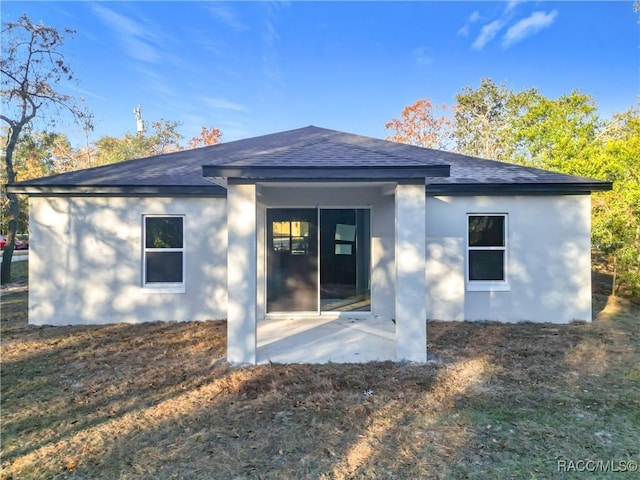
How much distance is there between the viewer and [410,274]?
17.9 ft

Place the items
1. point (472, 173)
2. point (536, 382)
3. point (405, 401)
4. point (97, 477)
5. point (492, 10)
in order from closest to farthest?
point (97, 477)
point (405, 401)
point (536, 382)
point (472, 173)
point (492, 10)

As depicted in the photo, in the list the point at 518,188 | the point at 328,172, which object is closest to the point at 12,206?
the point at 328,172

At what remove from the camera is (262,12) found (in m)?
13.4

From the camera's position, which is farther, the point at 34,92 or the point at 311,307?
the point at 34,92

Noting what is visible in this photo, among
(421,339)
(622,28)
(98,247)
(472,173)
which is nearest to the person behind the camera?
(421,339)

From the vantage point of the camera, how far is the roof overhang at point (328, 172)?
204 inches

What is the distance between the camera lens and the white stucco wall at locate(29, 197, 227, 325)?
792 cm

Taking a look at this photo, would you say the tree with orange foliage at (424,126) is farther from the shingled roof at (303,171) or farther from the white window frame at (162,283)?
the white window frame at (162,283)

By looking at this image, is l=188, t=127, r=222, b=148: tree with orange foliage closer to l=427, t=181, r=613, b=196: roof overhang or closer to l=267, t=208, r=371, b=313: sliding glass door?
l=267, t=208, r=371, b=313: sliding glass door

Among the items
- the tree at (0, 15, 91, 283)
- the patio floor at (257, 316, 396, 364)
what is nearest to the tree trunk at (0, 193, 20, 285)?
the tree at (0, 15, 91, 283)

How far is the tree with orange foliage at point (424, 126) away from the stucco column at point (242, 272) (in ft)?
86.5

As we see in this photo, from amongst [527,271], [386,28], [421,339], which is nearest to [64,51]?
[386,28]

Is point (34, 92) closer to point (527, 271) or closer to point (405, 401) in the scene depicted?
point (405, 401)

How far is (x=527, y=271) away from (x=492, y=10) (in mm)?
12112
